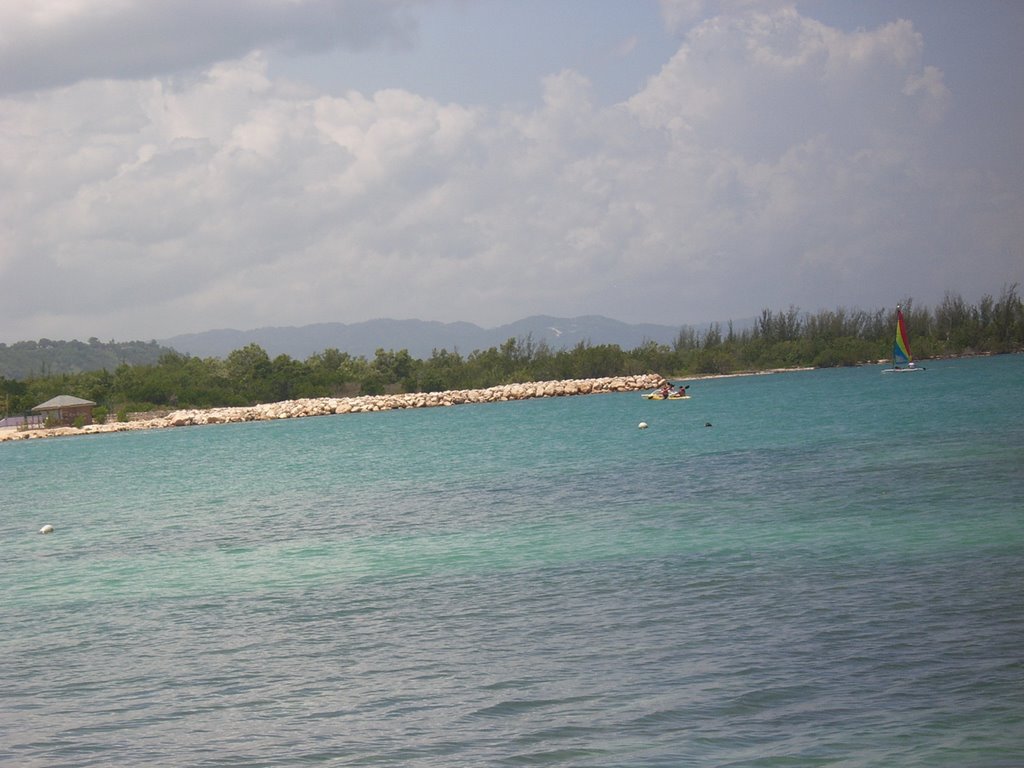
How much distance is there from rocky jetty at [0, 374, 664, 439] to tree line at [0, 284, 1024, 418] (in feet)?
17.6

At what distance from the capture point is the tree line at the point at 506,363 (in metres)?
85.6

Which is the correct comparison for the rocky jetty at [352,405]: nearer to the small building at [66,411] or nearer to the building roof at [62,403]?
the small building at [66,411]

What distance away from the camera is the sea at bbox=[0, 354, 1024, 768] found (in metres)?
7.07

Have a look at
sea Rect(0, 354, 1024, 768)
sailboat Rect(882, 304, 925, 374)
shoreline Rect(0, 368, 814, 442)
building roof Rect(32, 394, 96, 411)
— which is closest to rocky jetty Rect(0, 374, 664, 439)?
shoreline Rect(0, 368, 814, 442)

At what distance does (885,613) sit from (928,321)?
113223 mm

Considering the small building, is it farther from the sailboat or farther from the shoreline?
the sailboat

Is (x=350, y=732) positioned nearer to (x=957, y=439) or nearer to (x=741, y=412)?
(x=957, y=439)

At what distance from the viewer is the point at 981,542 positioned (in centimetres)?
1258

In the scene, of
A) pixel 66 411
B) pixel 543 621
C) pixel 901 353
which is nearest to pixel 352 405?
pixel 66 411

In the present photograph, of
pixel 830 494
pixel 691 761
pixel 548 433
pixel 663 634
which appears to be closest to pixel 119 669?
pixel 663 634

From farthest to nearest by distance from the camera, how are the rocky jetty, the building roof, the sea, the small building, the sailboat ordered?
the building roof
the small building
the rocky jetty
the sailboat
the sea

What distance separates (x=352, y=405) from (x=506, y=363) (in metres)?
25.7

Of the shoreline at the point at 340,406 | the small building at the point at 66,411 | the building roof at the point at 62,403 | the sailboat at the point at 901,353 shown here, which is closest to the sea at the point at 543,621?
the sailboat at the point at 901,353

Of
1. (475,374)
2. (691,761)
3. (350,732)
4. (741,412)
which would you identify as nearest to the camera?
(691,761)
